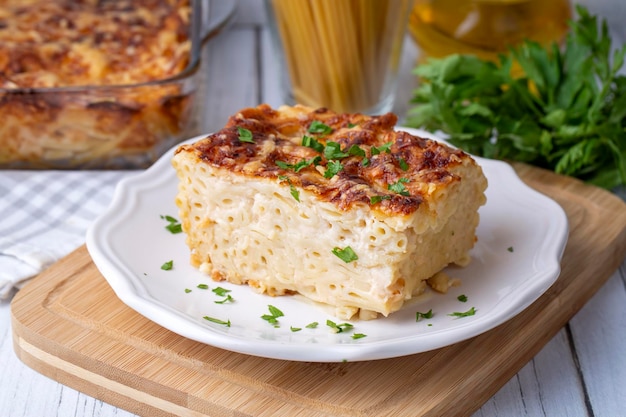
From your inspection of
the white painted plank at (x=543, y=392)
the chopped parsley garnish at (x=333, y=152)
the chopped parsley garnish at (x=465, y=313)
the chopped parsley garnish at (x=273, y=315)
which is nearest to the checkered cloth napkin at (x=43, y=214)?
the chopped parsley garnish at (x=273, y=315)

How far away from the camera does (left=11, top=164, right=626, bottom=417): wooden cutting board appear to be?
→ 97.3 inches

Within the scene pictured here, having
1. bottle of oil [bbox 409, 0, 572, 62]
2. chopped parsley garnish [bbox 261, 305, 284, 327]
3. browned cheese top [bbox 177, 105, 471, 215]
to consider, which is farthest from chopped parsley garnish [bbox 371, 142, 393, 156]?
bottle of oil [bbox 409, 0, 572, 62]

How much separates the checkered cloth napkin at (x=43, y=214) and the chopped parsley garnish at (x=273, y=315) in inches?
38.2

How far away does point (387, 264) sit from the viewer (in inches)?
100

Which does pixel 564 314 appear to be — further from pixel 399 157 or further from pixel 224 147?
pixel 224 147

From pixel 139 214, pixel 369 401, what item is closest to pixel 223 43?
pixel 139 214

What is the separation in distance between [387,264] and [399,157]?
40 cm

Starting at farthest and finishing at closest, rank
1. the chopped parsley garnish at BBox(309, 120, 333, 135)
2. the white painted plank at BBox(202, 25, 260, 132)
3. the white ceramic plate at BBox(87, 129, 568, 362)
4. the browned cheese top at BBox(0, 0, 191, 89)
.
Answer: the white painted plank at BBox(202, 25, 260, 132), the browned cheese top at BBox(0, 0, 191, 89), the chopped parsley garnish at BBox(309, 120, 333, 135), the white ceramic plate at BBox(87, 129, 568, 362)

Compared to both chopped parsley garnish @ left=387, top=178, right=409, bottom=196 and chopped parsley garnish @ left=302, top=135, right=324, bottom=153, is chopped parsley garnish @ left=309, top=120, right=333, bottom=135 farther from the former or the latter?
chopped parsley garnish @ left=387, top=178, right=409, bottom=196

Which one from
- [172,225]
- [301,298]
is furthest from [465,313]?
[172,225]

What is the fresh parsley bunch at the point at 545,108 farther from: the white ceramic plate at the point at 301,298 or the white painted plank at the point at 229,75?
the white painted plank at the point at 229,75

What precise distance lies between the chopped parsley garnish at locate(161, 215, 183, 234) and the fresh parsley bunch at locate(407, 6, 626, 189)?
1.23m

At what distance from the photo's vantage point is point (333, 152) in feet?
9.21

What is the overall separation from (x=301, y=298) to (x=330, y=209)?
1.17 feet
